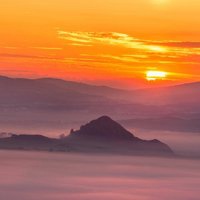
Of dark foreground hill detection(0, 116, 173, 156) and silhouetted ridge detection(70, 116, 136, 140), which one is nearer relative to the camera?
silhouetted ridge detection(70, 116, 136, 140)

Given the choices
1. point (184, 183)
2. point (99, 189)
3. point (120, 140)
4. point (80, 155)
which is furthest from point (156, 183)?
point (80, 155)

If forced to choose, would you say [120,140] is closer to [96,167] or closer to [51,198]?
[96,167]

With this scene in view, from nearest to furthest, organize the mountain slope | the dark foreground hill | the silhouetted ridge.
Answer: the silhouetted ridge, the mountain slope, the dark foreground hill

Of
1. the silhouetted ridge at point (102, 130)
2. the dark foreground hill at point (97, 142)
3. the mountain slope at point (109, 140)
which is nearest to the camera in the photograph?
the silhouetted ridge at point (102, 130)

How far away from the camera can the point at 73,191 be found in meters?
103

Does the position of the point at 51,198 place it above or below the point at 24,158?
below

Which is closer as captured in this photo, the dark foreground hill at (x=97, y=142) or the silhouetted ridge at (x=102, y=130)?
the silhouetted ridge at (x=102, y=130)

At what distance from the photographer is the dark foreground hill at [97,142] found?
435 feet

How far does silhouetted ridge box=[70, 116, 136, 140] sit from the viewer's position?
13125 cm

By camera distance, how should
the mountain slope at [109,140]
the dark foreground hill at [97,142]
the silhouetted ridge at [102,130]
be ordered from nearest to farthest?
the silhouetted ridge at [102,130], the mountain slope at [109,140], the dark foreground hill at [97,142]

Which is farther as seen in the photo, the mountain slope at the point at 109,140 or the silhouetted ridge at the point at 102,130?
the mountain slope at the point at 109,140

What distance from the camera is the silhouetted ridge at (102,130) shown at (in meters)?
131

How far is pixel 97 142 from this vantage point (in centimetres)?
13612

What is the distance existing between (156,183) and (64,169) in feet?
73.8
